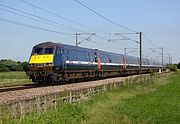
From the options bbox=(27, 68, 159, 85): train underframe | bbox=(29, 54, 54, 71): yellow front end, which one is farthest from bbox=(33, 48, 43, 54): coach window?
bbox=(27, 68, 159, 85): train underframe

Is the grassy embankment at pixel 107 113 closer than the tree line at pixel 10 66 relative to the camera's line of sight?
Yes

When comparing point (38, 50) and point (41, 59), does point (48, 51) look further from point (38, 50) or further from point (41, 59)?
point (38, 50)

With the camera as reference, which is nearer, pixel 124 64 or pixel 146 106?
pixel 146 106

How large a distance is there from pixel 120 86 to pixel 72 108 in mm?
15330

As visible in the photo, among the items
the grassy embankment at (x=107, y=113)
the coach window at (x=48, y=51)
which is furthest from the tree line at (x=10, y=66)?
the grassy embankment at (x=107, y=113)

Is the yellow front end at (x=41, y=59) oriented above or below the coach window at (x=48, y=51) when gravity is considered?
below

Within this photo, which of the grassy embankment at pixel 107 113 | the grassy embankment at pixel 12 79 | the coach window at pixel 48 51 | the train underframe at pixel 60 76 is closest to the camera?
the grassy embankment at pixel 107 113

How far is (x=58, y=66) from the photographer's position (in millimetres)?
30484

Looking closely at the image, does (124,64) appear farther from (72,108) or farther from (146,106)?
(72,108)

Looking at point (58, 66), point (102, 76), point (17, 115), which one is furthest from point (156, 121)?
point (102, 76)

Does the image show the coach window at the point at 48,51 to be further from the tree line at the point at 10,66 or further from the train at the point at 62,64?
the tree line at the point at 10,66

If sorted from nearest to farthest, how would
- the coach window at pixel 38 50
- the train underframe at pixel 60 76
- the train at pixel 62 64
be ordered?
the train underframe at pixel 60 76 < the train at pixel 62 64 < the coach window at pixel 38 50

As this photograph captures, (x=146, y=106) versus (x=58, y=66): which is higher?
(x=58, y=66)

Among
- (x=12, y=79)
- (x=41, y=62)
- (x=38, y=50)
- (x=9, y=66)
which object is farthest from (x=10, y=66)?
(x=41, y=62)
